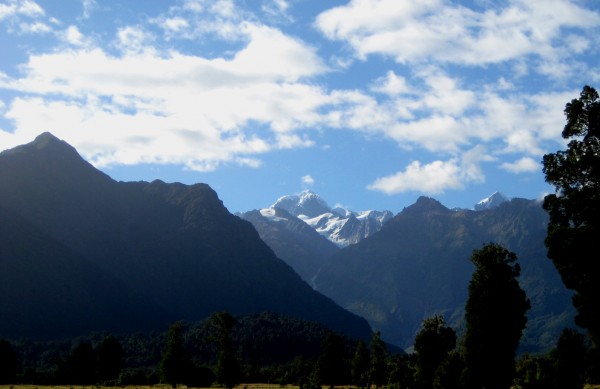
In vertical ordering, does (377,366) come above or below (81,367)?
above

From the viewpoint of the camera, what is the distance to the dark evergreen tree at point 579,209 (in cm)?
4762

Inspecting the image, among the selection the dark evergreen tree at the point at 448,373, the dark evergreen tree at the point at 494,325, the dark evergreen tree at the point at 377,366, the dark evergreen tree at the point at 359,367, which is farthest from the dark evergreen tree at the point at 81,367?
the dark evergreen tree at the point at 494,325

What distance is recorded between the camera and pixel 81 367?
536 feet

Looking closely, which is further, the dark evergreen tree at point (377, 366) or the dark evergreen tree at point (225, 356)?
the dark evergreen tree at point (377, 366)

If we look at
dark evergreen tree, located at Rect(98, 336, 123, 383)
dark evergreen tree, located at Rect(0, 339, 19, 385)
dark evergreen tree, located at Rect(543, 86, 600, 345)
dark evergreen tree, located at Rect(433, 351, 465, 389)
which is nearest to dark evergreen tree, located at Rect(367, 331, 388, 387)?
dark evergreen tree, located at Rect(433, 351, 465, 389)

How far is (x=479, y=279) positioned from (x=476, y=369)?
29.1 ft

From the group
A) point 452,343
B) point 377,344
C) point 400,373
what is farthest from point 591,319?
point 377,344

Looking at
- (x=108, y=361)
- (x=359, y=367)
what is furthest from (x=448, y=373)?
(x=108, y=361)

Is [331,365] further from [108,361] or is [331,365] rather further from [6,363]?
[6,363]

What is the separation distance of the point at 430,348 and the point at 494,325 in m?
37.0

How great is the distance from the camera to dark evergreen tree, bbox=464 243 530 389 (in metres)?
64.8

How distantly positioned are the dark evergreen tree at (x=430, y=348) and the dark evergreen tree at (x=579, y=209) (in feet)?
169

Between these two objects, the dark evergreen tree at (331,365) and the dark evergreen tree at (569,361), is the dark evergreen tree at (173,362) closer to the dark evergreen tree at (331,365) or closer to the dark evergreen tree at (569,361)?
the dark evergreen tree at (331,365)

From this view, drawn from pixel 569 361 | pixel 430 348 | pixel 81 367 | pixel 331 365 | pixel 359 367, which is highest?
pixel 569 361
